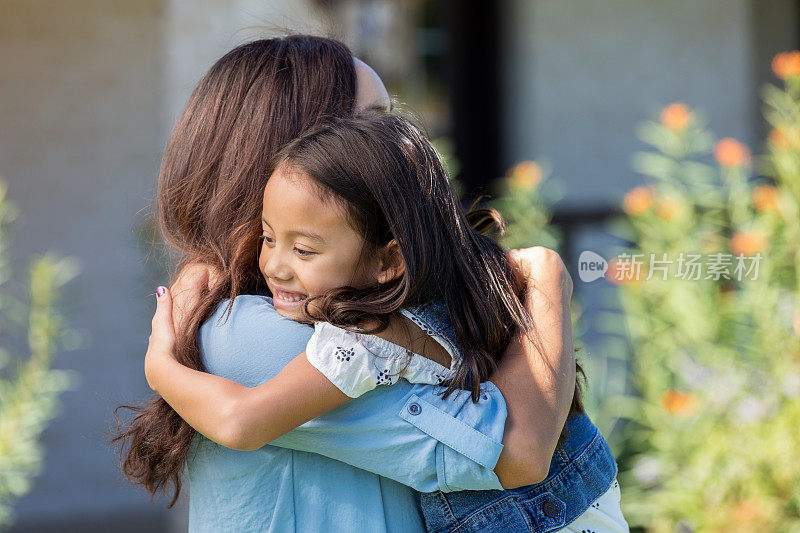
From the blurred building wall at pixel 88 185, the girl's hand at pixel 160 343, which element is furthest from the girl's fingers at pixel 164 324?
the blurred building wall at pixel 88 185

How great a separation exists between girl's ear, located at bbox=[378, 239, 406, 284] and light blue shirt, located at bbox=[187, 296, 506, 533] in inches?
5.9

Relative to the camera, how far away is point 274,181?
1398mm

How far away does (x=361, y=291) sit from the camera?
140 centimetres

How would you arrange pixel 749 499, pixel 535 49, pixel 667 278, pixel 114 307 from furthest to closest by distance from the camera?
pixel 535 49 → pixel 114 307 → pixel 667 278 → pixel 749 499

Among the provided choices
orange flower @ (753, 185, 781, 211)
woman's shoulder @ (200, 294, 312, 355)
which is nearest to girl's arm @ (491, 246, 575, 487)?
woman's shoulder @ (200, 294, 312, 355)

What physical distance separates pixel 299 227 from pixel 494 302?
0.31 m

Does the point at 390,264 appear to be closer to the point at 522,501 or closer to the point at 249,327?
the point at 249,327

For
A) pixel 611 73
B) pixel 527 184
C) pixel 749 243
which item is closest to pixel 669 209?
pixel 749 243

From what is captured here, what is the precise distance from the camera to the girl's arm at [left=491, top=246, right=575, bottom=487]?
1341 millimetres

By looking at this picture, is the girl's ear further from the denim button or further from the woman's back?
the denim button

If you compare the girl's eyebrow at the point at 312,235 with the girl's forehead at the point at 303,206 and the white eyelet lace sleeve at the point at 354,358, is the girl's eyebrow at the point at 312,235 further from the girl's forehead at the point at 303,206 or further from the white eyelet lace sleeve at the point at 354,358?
the white eyelet lace sleeve at the point at 354,358

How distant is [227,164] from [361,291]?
1.06 ft

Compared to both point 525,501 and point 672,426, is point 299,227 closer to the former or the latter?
point 525,501

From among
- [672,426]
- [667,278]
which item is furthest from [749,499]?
[667,278]
